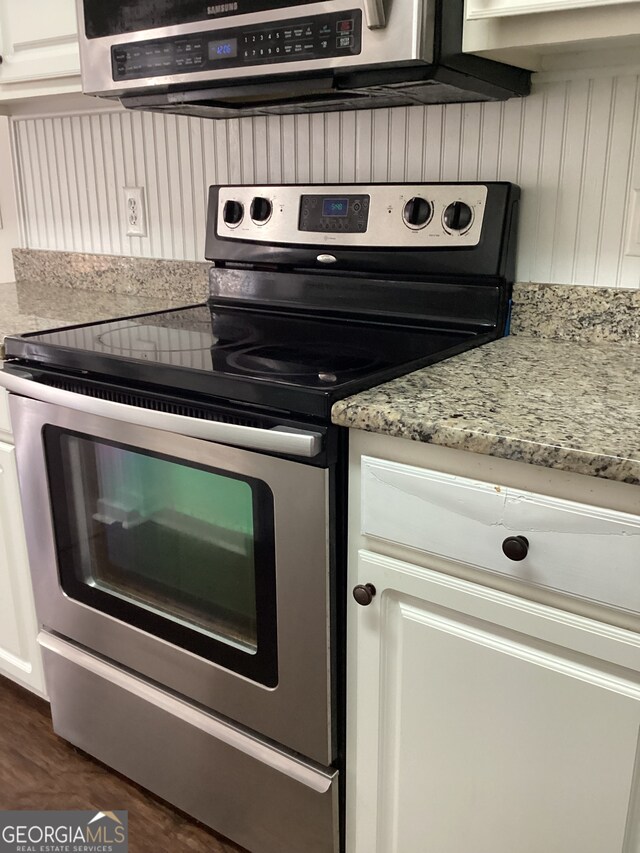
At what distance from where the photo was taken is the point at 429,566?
3.21 feet

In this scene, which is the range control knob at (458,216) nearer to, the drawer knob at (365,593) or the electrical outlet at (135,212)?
the drawer knob at (365,593)

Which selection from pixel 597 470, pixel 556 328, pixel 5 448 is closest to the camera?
pixel 597 470

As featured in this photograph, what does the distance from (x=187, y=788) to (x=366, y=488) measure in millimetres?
754

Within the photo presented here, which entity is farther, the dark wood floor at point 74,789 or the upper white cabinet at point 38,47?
the upper white cabinet at point 38,47

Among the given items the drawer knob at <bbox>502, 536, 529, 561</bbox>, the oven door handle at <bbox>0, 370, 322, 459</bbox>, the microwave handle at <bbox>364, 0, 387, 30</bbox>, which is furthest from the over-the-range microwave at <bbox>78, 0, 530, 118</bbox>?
the drawer knob at <bbox>502, 536, 529, 561</bbox>

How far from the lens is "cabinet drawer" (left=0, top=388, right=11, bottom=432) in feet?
4.84

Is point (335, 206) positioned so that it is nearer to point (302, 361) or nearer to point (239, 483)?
point (302, 361)

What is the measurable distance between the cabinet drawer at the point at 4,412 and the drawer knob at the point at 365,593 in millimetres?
831

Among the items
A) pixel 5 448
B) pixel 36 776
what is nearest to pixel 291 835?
pixel 36 776

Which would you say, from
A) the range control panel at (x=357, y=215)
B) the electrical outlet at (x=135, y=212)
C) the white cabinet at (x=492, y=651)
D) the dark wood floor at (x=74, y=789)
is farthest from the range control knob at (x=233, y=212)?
the dark wood floor at (x=74, y=789)

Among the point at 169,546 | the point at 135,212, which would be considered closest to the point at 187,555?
→ the point at 169,546

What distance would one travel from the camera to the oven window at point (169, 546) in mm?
1152

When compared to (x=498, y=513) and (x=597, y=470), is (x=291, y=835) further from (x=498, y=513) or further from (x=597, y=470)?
(x=597, y=470)

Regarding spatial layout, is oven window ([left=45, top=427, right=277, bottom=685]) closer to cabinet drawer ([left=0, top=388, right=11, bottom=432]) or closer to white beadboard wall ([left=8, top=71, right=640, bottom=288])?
cabinet drawer ([left=0, top=388, right=11, bottom=432])
